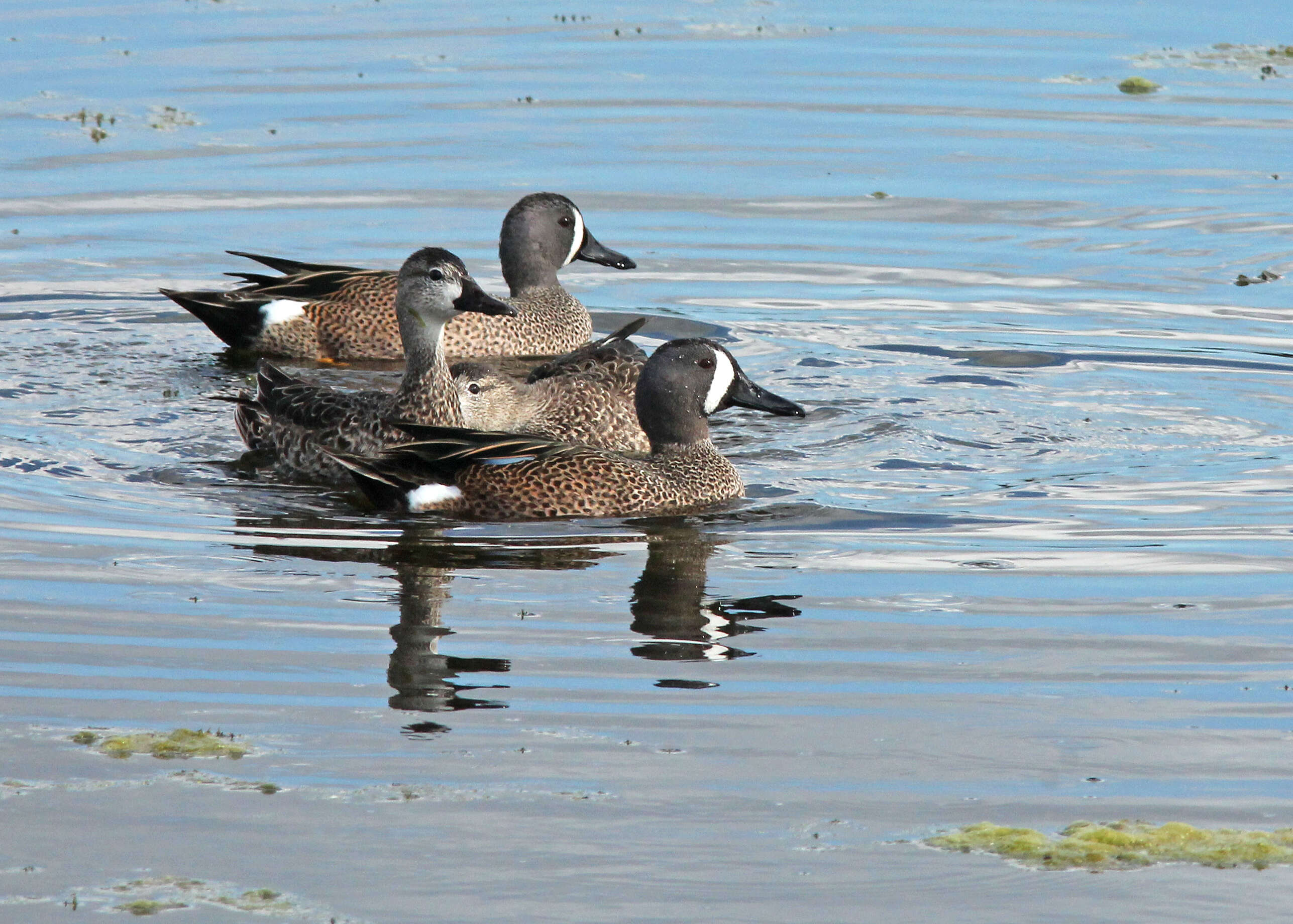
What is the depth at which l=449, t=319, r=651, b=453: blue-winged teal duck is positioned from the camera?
1052 centimetres

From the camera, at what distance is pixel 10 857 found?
17.4 feet

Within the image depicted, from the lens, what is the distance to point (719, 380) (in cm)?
972

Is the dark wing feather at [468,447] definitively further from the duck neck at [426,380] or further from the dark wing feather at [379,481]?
the duck neck at [426,380]

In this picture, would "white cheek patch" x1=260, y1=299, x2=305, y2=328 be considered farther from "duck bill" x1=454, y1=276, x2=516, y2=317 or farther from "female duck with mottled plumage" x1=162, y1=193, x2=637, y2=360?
"duck bill" x1=454, y1=276, x2=516, y2=317

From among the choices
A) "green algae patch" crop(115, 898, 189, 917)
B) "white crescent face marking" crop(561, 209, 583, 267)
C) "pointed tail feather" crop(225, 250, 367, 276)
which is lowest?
"green algae patch" crop(115, 898, 189, 917)

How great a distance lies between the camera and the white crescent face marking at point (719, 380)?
9695 millimetres

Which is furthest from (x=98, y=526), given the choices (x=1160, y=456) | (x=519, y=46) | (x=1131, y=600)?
(x=519, y=46)

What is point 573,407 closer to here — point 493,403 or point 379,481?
point 493,403

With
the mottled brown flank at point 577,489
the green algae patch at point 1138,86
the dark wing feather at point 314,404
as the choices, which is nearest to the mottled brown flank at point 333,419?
the dark wing feather at point 314,404

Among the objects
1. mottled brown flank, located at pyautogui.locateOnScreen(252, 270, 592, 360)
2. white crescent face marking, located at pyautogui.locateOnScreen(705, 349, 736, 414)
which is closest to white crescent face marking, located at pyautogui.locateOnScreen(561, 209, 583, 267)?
mottled brown flank, located at pyautogui.locateOnScreen(252, 270, 592, 360)

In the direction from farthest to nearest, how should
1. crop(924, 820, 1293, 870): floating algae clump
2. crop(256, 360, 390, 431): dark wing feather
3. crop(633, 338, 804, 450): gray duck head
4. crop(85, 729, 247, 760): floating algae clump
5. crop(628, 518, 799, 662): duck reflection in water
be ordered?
crop(256, 360, 390, 431): dark wing feather < crop(633, 338, 804, 450): gray duck head < crop(628, 518, 799, 662): duck reflection in water < crop(85, 729, 247, 760): floating algae clump < crop(924, 820, 1293, 870): floating algae clump

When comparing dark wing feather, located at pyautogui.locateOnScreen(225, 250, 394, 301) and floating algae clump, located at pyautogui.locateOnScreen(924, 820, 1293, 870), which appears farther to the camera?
dark wing feather, located at pyautogui.locateOnScreen(225, 250, 394, 301)

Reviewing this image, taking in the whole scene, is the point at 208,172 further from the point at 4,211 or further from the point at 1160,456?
the point at 1160,456

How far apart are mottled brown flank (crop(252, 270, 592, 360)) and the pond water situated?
0.47 meters
